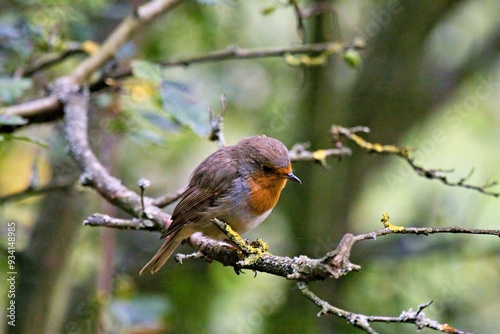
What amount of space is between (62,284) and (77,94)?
3.86 feet

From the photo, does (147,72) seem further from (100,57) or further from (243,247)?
(243,247)

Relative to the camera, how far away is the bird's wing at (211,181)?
2.88 metres

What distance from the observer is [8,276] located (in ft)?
11.4

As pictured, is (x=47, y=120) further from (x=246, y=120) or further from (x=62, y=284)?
(x=246, y=120)

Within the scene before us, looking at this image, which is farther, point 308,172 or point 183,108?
point 308,172

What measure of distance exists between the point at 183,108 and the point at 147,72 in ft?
0.93

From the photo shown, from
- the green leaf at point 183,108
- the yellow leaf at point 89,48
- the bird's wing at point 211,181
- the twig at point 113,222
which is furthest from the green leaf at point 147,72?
the twig at point 113,222

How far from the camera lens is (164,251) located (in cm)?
296

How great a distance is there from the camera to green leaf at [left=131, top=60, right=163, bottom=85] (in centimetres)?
297

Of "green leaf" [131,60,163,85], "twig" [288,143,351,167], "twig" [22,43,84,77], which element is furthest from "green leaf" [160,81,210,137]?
"twig" [22,43,84,77]

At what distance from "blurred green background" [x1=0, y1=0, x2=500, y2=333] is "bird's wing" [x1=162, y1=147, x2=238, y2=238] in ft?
3.03

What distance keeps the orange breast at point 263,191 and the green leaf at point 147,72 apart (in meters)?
0.66

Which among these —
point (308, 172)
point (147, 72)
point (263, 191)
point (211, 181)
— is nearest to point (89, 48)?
point (147, 72)

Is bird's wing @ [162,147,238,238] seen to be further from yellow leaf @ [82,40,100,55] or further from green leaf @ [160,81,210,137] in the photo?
yellow leaf @ [82,40,100,55]
